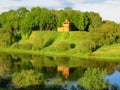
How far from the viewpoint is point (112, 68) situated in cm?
7269

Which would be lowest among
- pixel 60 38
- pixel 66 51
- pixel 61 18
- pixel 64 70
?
pixel 66 51

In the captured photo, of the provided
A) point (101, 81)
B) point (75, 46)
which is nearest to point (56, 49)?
point (75, 46)

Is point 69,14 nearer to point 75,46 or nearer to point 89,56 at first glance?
point 75,46

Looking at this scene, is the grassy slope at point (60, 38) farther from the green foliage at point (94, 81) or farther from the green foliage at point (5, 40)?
the green foliage at point (94, 81)

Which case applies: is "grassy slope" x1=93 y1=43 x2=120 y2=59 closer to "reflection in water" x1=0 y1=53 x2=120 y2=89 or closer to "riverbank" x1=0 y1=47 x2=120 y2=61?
"riverbank" x1=0 y1=47 x2=120 y2=61

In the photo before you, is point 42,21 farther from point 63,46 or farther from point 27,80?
point 27,80

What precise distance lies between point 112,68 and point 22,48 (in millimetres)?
43153

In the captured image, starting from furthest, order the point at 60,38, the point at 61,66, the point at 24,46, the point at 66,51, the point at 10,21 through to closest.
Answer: the point at 10,21
the point at 60,38
the point at 24,46
the point at 66,51
the point at 61,66

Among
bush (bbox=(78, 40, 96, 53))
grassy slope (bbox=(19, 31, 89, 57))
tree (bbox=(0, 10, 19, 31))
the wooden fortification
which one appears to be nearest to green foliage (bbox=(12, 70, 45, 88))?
bush (bbox=(78, 40, 96, 53))

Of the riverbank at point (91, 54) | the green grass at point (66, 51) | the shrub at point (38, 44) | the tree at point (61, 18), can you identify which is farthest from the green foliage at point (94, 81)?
the tree at point (61, 18)

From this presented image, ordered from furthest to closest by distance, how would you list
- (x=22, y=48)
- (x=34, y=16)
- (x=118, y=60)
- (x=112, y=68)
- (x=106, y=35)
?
1. (x=34, y=16)
2. (x=22, y=48)
3. (x=106, y=35)
4. (x=118, y=60)
5. (x=112, y=68)

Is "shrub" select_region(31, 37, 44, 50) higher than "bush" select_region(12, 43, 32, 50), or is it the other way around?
"shrub" select_region(31, 37, 44, 50)

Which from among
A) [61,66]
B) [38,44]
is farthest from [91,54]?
[38,44]

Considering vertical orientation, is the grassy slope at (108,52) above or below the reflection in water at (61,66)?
below
